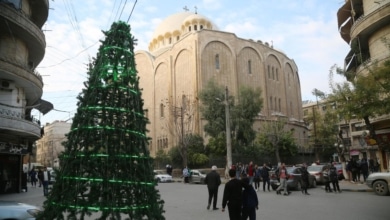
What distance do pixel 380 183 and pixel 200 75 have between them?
31551 mm

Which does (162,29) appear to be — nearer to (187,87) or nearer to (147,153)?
(187,87)

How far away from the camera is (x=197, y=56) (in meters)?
45.1

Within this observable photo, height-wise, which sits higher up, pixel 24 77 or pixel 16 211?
pixel 24 77

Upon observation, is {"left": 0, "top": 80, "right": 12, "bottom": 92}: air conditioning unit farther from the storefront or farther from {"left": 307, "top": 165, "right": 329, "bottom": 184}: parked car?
{"left": 307, "top": 165, "right": 329, "bottom": 184}: parked car

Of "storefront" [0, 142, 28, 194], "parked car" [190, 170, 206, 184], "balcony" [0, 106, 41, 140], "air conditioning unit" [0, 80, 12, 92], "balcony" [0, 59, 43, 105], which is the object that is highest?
"balcony" [0, 59, 43, 105]

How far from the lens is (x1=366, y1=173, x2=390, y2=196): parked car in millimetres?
14406

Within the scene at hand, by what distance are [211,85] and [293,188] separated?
21.2 meters

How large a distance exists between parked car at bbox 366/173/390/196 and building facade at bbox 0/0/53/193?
1594cm

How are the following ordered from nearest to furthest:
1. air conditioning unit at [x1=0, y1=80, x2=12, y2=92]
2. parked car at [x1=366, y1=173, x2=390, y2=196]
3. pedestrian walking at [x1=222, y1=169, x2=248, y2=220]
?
pedestrian walking at [x1=222, y1=169, x2=248, y2=220] < parked car at [x1=366, y1=173, x2=390, y2=196] < air conditioning unit at [x1=0, y1=80, x2=12, y2=92]

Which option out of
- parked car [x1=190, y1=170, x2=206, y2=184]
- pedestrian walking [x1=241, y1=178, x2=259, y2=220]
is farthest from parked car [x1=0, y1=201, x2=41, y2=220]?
parked car [x1=190, y1=170, x2=206, y2=184]

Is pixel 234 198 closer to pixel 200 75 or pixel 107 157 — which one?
pixel 107 157

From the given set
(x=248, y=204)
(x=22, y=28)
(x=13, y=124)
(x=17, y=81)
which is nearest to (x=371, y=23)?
(x=248, y=204)

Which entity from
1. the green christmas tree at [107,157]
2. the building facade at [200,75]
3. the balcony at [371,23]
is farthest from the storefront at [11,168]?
the balcony at [371,23]

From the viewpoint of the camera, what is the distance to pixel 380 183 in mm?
14570
